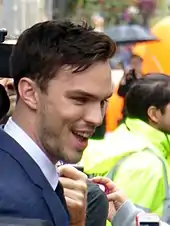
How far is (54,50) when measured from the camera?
1.98 m

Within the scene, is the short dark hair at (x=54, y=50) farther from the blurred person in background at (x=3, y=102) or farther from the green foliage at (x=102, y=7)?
the green foliage at (x=102, y=7)

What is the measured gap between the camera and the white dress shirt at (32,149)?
6.41ft

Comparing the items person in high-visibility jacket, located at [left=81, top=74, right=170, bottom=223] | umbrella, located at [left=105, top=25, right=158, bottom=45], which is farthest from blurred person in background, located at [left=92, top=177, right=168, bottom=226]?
umbrella, located at [left=105, top=25, right=158, bottom=45]

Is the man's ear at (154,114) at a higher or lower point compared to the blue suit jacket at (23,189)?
lower

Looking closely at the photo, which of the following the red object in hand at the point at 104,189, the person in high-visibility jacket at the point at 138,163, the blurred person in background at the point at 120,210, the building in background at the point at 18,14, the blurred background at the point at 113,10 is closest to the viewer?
the red object in hand at the point at 104,189

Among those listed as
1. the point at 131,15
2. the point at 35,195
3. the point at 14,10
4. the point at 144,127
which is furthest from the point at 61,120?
the point at 131,15

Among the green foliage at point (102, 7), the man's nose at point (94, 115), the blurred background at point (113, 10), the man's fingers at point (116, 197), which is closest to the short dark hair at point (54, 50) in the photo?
the man's nose at point (94, 115)

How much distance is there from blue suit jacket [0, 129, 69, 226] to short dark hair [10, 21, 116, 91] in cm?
17

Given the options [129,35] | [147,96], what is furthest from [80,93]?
[129,35]

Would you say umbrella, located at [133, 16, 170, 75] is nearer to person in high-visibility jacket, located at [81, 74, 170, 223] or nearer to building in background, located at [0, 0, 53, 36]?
building in background, located at [0, 0, 53, 36]

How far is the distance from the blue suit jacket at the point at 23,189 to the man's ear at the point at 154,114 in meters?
2.42

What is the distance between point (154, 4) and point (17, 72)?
727 inches

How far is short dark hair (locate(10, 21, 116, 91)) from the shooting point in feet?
6.43

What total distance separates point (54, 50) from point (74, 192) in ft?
1.60
